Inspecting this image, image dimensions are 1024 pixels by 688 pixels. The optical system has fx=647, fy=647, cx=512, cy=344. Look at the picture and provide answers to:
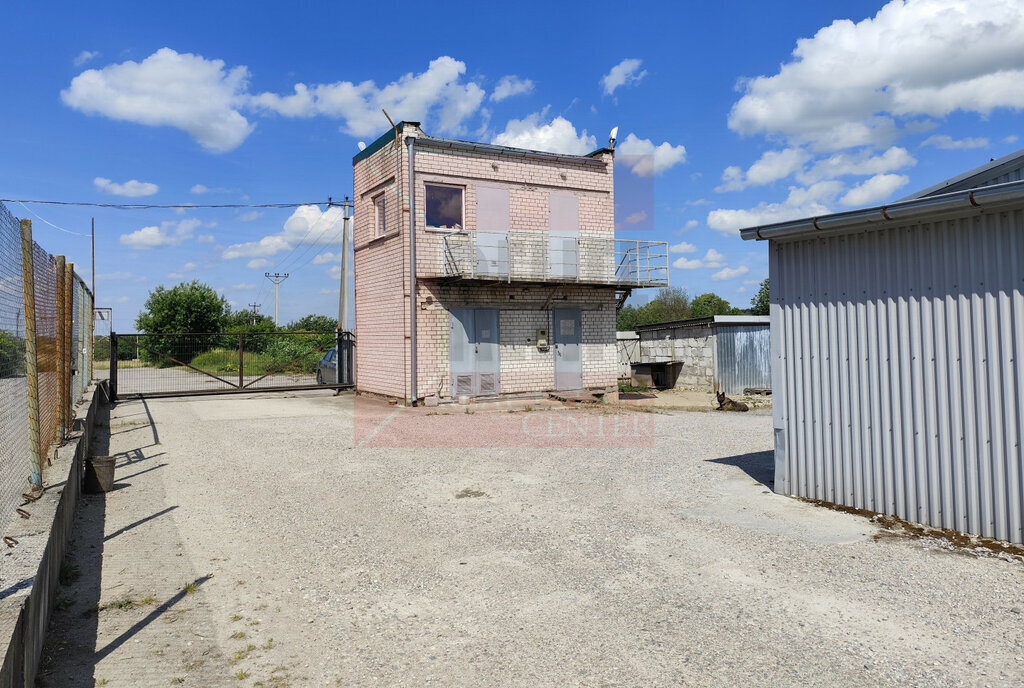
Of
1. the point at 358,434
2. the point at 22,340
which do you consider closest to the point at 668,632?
the point at 22,340

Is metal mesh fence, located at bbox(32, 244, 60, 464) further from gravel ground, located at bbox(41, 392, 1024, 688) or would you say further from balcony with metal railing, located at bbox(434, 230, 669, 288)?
balcony with metal railing, located at bbox(434, 230, 669, 288)

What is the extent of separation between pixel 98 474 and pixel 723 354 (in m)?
18.0

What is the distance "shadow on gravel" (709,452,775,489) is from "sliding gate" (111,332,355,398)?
41.5 feet

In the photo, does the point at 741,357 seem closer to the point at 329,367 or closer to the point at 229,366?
the point at 329,367

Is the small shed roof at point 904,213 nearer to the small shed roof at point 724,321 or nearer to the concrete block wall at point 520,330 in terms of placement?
the concrete block wall at point 520,330

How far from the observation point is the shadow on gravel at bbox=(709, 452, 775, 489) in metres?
7.71

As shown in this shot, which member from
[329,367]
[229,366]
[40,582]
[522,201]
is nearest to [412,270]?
[522,201]

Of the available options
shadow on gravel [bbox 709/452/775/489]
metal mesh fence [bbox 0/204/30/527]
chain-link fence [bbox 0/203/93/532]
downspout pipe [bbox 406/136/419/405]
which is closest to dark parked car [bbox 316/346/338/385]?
downspout pipe [bbox 406/136/419/405]

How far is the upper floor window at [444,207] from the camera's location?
15812 millimetres

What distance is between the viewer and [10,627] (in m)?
2.74

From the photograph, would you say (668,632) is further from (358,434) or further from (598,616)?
(358,434)

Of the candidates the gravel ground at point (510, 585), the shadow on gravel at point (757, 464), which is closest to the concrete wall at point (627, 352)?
the shadow on gravel at point (757, 464)

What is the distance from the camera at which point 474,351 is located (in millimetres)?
16172

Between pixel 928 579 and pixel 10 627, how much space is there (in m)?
5.37
